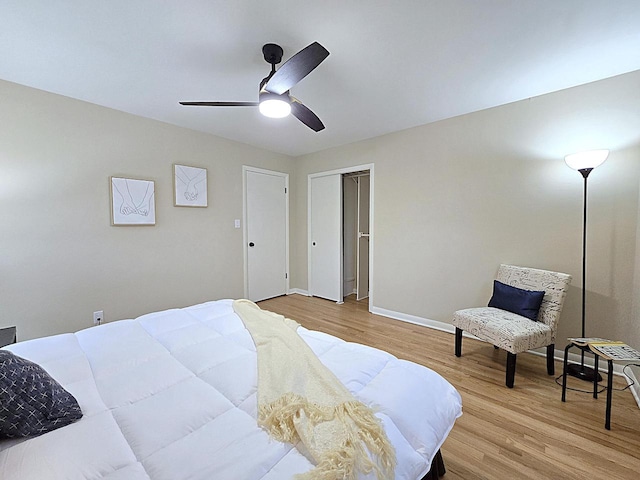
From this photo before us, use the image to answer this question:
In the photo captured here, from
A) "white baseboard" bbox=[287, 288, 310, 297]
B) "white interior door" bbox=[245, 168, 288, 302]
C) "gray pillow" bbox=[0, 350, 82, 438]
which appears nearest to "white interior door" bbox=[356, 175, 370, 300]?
"white baseboard" bbox=[287, 288, 310, 297]

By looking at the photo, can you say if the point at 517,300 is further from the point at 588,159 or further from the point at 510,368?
the point at 588,159

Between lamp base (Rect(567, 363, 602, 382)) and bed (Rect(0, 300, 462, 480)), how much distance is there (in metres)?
1.71

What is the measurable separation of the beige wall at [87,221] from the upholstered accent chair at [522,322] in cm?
308

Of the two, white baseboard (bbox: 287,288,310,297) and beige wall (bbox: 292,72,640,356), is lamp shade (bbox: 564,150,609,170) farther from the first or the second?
white baseboard (bbox: 287,288,310,297)

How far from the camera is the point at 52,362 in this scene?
127 centimetres

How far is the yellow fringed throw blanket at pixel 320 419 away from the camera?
77 cm

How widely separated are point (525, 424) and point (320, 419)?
159cm

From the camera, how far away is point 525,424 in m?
1.69

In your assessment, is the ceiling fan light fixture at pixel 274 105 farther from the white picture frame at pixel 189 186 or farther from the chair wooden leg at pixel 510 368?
the chair wooden leg at pixel 510 368

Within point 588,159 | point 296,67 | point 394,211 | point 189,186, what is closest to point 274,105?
point 296,67

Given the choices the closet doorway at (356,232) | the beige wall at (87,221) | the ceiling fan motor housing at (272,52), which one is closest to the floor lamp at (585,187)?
the ceiling fan motor housing at (272,52)

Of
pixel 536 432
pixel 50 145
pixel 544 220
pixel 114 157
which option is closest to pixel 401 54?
pixel 544 220

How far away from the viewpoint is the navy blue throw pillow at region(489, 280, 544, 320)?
89.5 inches

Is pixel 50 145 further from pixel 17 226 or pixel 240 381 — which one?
pixel 240 381
